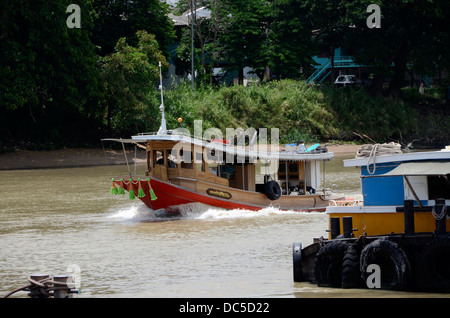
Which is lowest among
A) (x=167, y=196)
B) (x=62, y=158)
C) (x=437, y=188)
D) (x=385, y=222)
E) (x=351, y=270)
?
(x=351, y=270)

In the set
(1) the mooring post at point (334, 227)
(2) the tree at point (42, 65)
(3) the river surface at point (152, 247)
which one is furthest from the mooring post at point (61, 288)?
(2) the tree at point (42, 65)

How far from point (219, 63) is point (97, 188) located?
3431 centimetres

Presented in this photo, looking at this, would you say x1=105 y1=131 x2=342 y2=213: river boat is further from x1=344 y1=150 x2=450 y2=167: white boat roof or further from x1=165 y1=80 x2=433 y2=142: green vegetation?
x1=165 y1=80 x2=433 y2=142: green vegetation

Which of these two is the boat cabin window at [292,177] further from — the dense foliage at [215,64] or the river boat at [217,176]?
the dense foliage at [215,64]

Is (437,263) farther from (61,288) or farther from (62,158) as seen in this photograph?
(62,158)

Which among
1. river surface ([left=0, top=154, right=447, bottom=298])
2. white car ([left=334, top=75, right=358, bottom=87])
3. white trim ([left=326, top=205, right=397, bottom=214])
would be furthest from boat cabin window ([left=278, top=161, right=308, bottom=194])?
white car ([left=334, top=75, right=358, bottom=87])

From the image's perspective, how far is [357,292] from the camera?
13070mm

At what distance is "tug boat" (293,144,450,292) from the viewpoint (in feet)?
42.1

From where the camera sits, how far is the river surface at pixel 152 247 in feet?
46.2

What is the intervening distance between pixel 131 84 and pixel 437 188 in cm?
3526

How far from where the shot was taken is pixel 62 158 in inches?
1767

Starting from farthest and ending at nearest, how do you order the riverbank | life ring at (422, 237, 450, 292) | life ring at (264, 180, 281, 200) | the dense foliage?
Result: 1. the dense foliage
2. the riverbank
3. life ring at (264, 180, 281, 200)
4. life ring at (422, 237, 450, 292)

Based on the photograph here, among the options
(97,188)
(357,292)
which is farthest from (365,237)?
(97,188)

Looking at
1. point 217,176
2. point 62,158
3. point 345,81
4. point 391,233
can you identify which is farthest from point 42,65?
point 391,233
